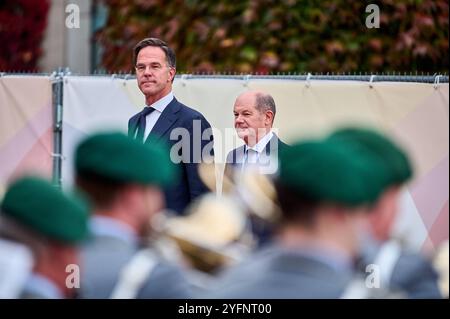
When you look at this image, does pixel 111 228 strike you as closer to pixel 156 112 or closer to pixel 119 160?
pixel 119 160

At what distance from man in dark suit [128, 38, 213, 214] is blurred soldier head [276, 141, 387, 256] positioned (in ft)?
A: 11.4

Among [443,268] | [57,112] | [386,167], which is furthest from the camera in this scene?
[57,112]

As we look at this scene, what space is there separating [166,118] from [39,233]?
3.62 meters

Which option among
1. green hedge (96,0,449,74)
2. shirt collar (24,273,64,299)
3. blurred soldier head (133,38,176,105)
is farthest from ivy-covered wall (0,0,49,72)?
shirt collar (24,273,64,299)

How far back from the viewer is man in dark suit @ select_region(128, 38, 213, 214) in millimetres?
7148

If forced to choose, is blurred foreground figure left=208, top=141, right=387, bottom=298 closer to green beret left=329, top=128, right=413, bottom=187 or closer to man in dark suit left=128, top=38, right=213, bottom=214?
green beret left=329, top=128, right=413, bottom=187

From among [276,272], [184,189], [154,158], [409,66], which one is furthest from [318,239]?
[409,66]

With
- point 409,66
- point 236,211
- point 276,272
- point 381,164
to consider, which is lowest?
point 276,272

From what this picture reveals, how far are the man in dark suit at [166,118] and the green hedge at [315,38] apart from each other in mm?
4708

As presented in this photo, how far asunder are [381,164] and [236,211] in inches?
103

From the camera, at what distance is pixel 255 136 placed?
7172 mm

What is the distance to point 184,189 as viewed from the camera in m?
6.98

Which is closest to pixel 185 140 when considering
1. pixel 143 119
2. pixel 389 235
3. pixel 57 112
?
pixel 143 119

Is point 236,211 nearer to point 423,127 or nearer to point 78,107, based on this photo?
point 423,127
